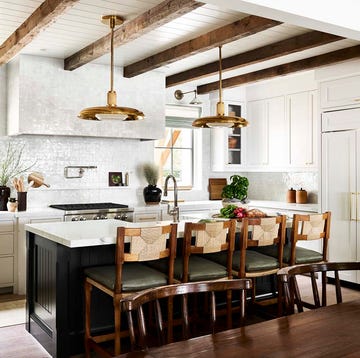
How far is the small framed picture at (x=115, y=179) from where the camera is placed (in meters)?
6.37

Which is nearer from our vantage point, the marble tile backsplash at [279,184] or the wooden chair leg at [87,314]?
the wooden chair leg at [87,314]

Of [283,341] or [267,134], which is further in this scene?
[267,134]

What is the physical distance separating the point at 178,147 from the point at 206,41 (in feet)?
9.73

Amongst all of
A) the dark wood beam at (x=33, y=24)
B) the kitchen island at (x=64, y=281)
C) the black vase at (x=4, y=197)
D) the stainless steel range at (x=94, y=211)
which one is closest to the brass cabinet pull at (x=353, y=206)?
the kitchen island at (x=64, y=281)

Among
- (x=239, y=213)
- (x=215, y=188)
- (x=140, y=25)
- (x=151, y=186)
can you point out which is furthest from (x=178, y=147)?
(x=140, y=25)

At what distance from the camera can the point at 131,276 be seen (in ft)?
10.1

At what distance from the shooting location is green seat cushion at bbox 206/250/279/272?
3.63m

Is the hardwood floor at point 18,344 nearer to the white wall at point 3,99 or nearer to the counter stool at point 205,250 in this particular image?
the counter stool at point 205,250

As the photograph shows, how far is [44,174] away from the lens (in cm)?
587

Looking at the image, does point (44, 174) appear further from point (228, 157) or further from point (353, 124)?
point (353, 124)

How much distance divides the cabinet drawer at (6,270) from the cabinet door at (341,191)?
3.68m

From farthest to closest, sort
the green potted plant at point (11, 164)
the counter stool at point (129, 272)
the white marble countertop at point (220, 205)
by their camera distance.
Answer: the white marble countertop at point (220, 205)
the green potted plant at point (11, 164)
the counter stool at point (129, 272)

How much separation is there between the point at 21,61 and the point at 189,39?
2.01 meters

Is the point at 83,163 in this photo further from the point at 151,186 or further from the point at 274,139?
the point at 274,139
